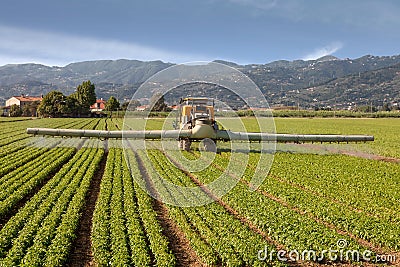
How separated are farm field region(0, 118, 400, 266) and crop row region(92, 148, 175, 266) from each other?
27 millimetres

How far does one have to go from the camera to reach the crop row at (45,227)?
25.1 feet

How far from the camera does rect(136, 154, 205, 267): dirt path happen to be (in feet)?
26.0

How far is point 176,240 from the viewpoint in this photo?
908 centimetres

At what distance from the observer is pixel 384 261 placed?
784 cm

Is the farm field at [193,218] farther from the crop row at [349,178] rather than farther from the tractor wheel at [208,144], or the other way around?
the tractor wheel at [208,144]

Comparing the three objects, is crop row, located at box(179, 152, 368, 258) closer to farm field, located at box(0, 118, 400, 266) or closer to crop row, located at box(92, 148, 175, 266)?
farm field, located at box(0, 118, 400, 266)

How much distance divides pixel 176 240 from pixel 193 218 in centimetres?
140

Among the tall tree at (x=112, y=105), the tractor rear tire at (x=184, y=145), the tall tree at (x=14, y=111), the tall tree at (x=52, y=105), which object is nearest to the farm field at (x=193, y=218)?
the tractor rear tire at (x=184, y=145)

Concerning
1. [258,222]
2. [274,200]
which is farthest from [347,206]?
[258,222]

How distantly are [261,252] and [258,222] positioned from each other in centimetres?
204

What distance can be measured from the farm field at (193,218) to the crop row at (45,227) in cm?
3

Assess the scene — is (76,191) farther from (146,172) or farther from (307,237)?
(307,237)

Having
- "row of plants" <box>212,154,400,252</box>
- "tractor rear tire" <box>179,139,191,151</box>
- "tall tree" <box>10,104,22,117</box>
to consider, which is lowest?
"row of plants" <box>212,154,400,252</box>

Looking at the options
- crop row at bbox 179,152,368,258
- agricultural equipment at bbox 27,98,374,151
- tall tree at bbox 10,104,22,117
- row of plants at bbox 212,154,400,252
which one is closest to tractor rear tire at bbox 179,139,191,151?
agricultural equipment at bbox 27,98,374,151
